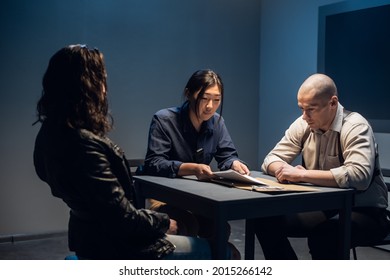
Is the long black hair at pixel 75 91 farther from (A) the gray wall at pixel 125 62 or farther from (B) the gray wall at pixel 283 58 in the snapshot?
(B) the gray wall at pixel 283 58

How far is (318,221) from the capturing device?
2.59 metres

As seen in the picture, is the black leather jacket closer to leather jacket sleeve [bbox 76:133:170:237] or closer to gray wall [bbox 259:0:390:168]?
leather jacket sleeve [bbox 76:133:170:237]

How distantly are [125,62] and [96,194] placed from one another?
273 cm

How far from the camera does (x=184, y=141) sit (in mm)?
2900

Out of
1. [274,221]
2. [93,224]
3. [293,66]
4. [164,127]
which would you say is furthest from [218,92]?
[293,66]

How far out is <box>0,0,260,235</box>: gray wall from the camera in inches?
157

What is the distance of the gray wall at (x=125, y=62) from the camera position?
13.1 feet

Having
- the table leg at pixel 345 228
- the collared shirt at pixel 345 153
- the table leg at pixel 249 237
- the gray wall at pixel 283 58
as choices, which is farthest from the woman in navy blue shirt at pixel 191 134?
the gray wall at pixel 283 58

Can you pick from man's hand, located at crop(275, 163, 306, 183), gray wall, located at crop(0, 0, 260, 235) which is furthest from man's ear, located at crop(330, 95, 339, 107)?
gray wall, located at crop(0, 0, 260, 235)

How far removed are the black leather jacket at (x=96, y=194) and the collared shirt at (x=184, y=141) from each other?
30.5 inches

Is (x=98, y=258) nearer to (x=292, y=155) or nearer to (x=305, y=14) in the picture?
(x=292, y=155)

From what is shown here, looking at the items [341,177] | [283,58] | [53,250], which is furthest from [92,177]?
[283,58]

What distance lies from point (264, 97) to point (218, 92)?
227 cm

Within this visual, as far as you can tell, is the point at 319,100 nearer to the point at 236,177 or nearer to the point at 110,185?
the point at 236,177
